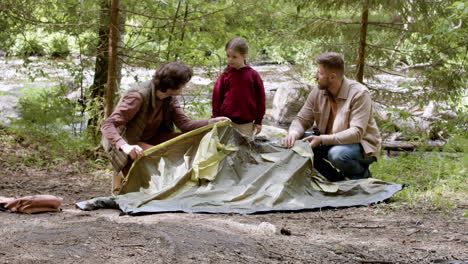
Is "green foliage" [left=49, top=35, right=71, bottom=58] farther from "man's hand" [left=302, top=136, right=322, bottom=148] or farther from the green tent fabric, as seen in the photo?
"man's hand" [left=302, top=136, right=322, bottom=148]

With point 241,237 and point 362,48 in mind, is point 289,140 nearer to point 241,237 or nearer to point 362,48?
point 241,237

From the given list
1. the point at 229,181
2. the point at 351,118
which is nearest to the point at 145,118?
the point at 229,181

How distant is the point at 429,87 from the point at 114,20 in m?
4.90

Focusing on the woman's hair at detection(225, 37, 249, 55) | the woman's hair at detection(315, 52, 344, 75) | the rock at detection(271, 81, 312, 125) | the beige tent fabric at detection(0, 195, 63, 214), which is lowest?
the rock at detection(271, 81, 312, 125)

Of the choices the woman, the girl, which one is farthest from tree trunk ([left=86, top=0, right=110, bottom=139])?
the woman

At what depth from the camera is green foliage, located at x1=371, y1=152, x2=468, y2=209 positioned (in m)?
4.10

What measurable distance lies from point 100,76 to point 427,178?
522 cm

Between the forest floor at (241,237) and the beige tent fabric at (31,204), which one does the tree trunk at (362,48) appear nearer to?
the forest floor at (241,237)

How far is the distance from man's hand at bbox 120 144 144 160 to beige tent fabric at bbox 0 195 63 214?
2.25 ft

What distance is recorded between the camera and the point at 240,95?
539cm

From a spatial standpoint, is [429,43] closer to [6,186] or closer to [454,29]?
[454,29]

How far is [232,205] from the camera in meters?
3.90

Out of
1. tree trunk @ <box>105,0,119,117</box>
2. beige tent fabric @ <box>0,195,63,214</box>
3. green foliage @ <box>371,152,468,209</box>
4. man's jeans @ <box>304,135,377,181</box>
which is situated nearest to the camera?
beige tent fabric @ <box>0,195,63,214</box>

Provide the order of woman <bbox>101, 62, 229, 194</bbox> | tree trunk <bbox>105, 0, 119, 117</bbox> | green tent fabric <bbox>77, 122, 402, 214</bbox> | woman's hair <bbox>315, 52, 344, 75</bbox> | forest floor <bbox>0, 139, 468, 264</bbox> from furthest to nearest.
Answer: tree trunk <bbox>105, 0, 119, 117</bbox>
woman's hair <bbox>315, 52, 344, 75</bbox>
woman <bbox>101, 62, 229, 194</bbox>
green tent fabric <bbox>77, 122, 402, 214</bbox>
forest floor <bbox>0, 139, 468, 264</bbox>
